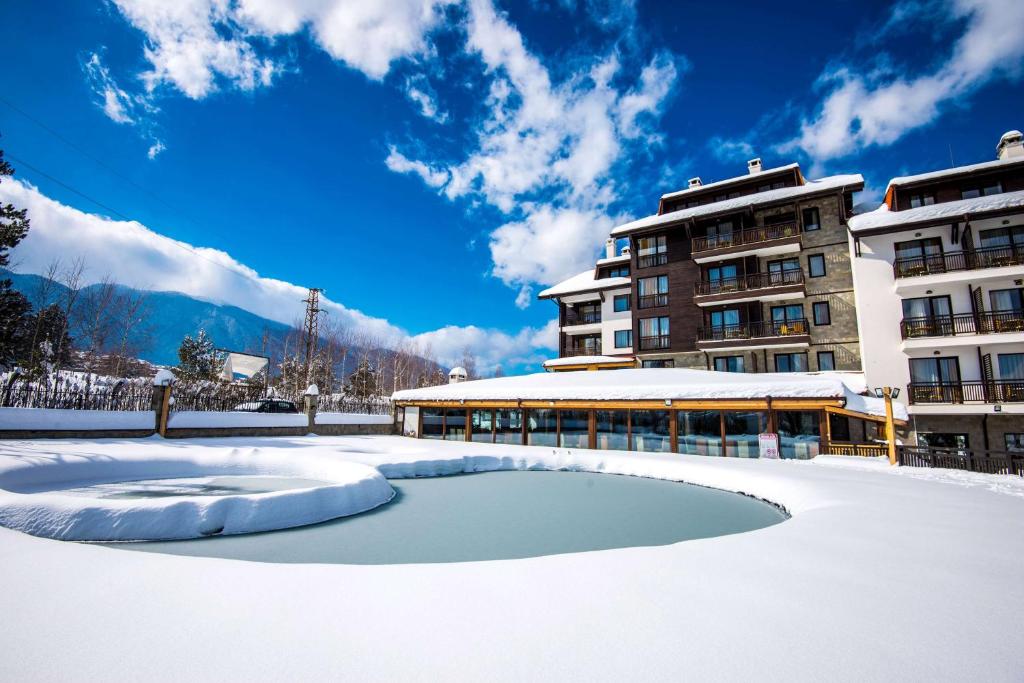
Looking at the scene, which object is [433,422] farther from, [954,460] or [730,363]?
[954,460]

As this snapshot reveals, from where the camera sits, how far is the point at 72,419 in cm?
1447

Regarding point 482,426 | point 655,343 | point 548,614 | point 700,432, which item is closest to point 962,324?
point 700,432

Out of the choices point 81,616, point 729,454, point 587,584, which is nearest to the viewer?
point 81,616

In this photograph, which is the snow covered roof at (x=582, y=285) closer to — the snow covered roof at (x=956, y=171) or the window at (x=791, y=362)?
the window at (x=791, y=362)

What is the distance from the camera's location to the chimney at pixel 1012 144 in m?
20.9

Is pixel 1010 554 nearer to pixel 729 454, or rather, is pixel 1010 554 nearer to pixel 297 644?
pixel 297 644

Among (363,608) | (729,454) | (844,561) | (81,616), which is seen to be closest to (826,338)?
(729,454)

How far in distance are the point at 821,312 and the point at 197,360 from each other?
4448 cm

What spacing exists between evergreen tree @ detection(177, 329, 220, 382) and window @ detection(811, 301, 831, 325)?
140ft

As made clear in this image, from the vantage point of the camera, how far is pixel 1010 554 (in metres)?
4.75

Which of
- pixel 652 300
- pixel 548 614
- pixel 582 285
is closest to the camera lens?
pixel 548 614

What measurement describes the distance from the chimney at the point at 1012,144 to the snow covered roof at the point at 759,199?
18.6 feet

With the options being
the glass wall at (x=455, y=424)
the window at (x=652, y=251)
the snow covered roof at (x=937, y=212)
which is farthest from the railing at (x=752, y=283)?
the glass wall at (x=455, y=424)

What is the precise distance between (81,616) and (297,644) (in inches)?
66.4
